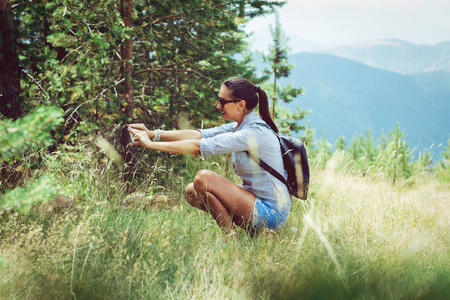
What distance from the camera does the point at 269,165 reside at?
3061 mm

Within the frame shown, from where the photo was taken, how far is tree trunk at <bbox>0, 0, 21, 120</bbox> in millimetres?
4129

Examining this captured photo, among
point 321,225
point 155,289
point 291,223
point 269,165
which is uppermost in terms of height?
point 269,165

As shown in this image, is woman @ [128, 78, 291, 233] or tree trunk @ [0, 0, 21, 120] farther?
tree trunk @ [0, 0, 21, 120]

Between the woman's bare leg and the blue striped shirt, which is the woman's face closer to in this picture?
the blue striped shirt

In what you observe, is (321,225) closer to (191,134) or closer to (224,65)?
(191,134)

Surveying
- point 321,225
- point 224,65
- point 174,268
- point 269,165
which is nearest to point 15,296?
point 174,268

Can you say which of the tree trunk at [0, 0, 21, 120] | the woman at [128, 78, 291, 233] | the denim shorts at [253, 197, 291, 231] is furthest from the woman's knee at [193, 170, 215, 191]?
→ the tree trunk at [0, 0, 21, 120]

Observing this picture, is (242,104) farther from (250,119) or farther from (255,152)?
(255,152)

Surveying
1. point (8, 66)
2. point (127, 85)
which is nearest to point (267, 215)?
point (127, 85)

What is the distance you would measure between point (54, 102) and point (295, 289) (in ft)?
12.8

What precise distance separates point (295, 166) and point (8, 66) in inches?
150

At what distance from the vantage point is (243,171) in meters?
3.19

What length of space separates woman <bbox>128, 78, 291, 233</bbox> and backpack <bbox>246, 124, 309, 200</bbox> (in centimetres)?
7

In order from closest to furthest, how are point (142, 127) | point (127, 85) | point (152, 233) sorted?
1. point (152, 233)
2. point (142, 127)
3. point (127, 85)
